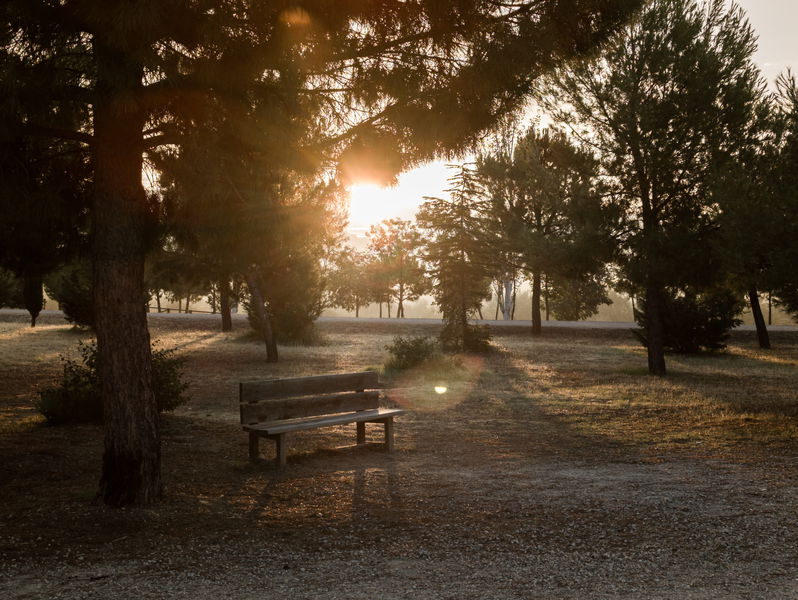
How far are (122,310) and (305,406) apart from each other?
3.05 m

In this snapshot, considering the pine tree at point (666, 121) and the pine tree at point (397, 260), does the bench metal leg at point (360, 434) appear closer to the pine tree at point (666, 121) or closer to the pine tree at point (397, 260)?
the pine tree at point (666, 121)

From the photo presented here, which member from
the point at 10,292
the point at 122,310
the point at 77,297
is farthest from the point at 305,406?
the point at 10,292

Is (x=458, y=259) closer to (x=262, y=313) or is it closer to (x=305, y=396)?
(x=262, y=313)

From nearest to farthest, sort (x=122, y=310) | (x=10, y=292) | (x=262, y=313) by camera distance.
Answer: (x=122, y=310) < (x=262, y=313) < (x=10, y=292)

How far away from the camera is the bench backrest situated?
7836mm

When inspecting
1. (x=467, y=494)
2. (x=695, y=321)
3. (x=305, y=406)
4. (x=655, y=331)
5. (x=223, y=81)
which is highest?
(x=223, y=81)

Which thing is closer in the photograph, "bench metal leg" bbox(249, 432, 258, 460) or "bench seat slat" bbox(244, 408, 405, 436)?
"bench seat slat" bbox(244, 408, 405, 436)

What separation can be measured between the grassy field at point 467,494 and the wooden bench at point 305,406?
0.41m

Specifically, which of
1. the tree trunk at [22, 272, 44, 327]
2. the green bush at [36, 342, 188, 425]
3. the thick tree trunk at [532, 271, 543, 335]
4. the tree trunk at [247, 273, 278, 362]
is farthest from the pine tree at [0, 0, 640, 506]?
the thick tree trunk at [532, 271, 543, 335]

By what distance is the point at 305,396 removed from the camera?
8945 millimetres

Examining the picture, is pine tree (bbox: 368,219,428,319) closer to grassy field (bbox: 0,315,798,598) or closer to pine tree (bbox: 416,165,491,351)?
pine tree (bbox: 416,165,491,351)

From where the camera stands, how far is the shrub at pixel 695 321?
79.2 feet

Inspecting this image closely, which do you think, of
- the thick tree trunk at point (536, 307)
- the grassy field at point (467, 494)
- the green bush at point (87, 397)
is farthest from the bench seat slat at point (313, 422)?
the thick tree trunk at point (536, 307)

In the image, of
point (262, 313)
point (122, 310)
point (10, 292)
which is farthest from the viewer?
point (10, 292)
